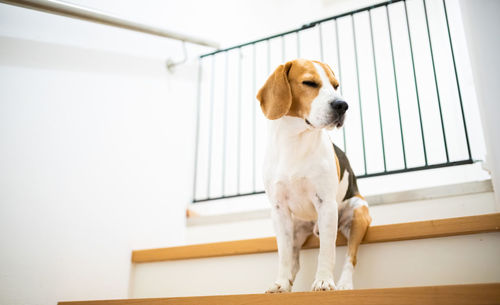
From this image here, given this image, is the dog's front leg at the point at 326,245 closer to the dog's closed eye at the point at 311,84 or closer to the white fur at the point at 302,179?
the white fur at the point at 302,179

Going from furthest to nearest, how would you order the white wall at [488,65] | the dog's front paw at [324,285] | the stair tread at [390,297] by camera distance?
the white wall at [488,65] → the dog's front paw at [324,285] → the stair tread at [390,297]

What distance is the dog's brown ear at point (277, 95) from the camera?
1516 mm

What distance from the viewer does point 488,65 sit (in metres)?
1.58

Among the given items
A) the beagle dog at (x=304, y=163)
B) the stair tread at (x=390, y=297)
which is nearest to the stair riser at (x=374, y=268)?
the beagle dog at (x=304, y=163)

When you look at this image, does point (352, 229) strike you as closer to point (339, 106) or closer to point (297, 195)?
point (297, 195)

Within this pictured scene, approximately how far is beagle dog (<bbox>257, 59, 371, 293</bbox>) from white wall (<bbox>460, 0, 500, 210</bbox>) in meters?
0.56

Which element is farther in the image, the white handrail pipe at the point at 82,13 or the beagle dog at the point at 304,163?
the white handrail pipe at the point at 82,13

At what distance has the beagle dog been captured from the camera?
4.73ft

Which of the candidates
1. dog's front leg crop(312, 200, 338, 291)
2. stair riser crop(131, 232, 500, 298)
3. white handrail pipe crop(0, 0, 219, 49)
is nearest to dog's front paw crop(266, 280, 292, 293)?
dog's front leg crop(312, 200, 338, 291)

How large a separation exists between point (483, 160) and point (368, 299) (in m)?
1.26

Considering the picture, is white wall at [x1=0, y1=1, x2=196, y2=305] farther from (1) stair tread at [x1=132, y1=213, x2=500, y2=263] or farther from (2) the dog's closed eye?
(2) the dog's closed eye

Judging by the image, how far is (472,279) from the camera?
1.44m

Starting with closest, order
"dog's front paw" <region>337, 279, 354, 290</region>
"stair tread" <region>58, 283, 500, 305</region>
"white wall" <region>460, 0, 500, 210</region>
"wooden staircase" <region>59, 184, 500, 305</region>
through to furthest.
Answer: "stair tread" <region>58, 283, 500, 305</region> → "wooden staircase" <region>59, 184, 500, 305</region> → "dog's front paw" <region>337, 279, 354, 290</region> → "white wall" <region>460, 0, 500, 210</region>

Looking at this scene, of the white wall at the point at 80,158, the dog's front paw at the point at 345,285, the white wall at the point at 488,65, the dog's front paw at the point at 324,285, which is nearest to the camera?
the dog's front paw at the point at 324,285
